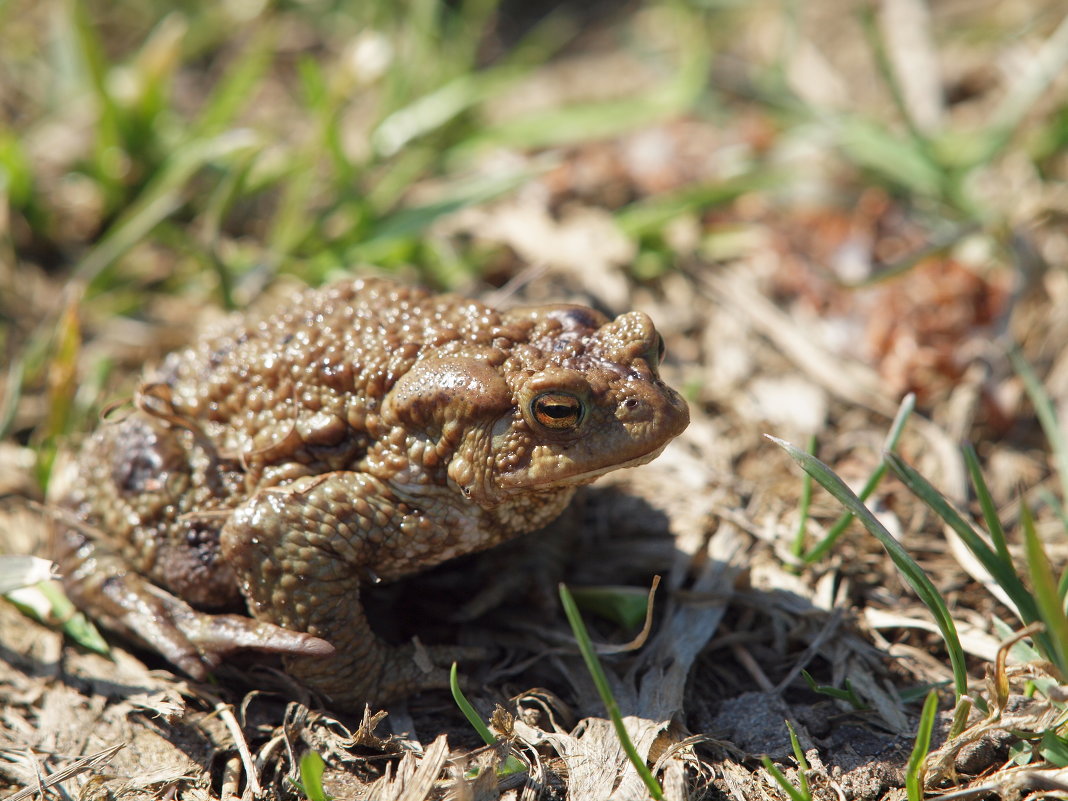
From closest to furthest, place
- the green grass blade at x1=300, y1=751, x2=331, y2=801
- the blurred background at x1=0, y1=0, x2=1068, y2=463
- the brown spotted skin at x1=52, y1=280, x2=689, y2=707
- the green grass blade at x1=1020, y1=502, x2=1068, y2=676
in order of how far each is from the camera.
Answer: the green grass blade at x1=1020, y1=502, x2=1068, y2=676 < the green grass blade at x1=300, y1=751, x2=331, y2=801 < the brown spotted skin at x1=52, y1=280, x2=689, y2=707 < the blurred background at x1=0, y1=0, x2=1068, y2=463

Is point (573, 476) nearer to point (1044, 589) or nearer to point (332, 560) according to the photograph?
point (332, 560)

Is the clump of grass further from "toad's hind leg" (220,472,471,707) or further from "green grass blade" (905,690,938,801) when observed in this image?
"toad's hind leg" (220,472,471,707)

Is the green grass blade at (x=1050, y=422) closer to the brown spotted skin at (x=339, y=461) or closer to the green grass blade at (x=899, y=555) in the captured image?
the green grass blade at (x=899, y=555)

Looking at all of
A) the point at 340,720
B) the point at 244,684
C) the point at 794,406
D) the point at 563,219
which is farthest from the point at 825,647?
the point at 563,219

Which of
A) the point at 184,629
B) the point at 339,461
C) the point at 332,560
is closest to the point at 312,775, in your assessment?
the point at 332,560

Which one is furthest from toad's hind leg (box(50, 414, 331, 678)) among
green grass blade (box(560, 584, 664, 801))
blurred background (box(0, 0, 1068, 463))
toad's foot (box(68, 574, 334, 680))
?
green grass blade (box(560, 584, 664, 801))

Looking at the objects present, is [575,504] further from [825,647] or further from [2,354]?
[2,354]

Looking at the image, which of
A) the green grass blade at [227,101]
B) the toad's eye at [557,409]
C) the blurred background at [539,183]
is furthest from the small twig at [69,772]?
the green grass blade at [227,101]
